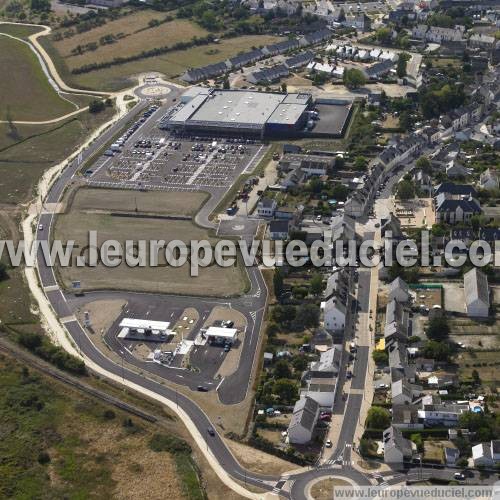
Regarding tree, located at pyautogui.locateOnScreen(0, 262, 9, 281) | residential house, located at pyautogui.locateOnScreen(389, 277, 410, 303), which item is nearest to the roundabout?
tree, located at pyautogui.locateOnScreen(0, 262, 9, 281)

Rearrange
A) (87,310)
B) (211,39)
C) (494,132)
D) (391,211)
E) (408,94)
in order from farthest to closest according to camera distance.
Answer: (211,39) < (408,94) < (494,132) < (391,211) < (87,310)

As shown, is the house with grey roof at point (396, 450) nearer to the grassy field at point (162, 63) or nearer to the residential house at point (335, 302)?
the residential house at point (335, 302)

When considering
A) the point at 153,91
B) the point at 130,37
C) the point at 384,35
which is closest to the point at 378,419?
the point at 153,91

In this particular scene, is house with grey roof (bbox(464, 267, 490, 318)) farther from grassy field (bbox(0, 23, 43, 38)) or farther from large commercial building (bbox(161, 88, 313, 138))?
grassy field (bbox(0, 23, 43, 38))

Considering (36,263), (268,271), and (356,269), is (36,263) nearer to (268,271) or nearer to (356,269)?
(268,271)

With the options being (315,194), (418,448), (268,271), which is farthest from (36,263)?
(418,448)
